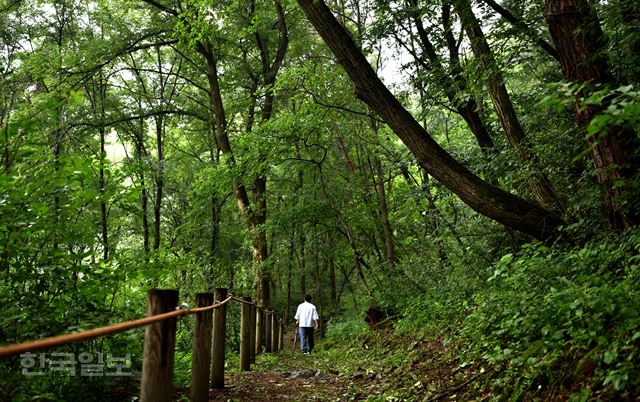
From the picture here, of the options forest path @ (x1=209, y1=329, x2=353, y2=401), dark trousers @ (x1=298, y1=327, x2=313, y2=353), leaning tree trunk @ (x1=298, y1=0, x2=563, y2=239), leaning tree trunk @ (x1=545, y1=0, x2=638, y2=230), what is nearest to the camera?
leaning tree trunk @ (x1=545, y1=0, x2=638, y2=230)

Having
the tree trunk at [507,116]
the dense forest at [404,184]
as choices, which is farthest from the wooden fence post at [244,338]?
the tree trunk at [507,116]

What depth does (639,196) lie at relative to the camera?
4.75m

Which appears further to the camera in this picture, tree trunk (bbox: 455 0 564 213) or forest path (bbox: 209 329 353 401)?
tree trunk (bbox: 455 0 564 213)

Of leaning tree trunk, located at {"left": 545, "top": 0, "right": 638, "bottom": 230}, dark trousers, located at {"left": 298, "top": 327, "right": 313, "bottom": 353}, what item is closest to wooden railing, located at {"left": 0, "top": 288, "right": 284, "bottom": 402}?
leaning tree trunk, located at {"left": 545, "top": 0, "right": 638, "bottom": 230}

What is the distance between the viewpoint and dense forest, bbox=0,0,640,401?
3768 millimetres

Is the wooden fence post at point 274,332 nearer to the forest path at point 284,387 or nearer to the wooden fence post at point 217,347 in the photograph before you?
the forest path at point 284,387

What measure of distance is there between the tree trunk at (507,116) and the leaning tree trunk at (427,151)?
594mm

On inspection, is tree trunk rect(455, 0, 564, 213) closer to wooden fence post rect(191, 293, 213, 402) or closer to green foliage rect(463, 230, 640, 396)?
green foliage rect(463, 230, 640, 396)

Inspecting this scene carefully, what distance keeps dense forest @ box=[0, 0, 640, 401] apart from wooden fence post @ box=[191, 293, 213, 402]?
68 centimetres

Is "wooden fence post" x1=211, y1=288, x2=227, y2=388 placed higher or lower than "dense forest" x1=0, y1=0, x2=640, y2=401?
lower

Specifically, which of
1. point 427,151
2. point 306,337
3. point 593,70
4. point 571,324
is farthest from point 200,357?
point 306,337

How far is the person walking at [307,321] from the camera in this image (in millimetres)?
13547

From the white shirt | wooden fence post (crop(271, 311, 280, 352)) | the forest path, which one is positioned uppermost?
the white shirt

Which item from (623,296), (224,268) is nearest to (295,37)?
(224,268)
